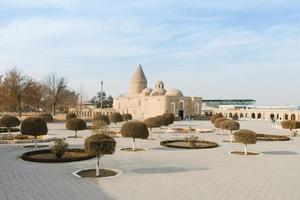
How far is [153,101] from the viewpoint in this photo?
8194cm

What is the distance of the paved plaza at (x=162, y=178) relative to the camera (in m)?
11.2

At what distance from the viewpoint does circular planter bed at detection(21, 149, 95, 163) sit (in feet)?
55.5

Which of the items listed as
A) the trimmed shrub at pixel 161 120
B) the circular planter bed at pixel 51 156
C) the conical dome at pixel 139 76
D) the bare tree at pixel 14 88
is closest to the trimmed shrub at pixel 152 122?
the trimmed shrub at pixel 161 120

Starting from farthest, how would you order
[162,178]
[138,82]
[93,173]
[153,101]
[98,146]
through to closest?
[138,82] < [153,101] < [93,173] < [98,146] < [162,178]

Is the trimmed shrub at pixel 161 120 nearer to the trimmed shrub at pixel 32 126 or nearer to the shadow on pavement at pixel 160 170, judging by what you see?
the trimmed shrub at pixel 32 126

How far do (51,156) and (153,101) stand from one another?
63914mm

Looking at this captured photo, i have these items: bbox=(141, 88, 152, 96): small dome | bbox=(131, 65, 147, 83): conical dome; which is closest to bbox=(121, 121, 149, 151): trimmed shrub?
bbox=(141, 88, 152, 96): small dome

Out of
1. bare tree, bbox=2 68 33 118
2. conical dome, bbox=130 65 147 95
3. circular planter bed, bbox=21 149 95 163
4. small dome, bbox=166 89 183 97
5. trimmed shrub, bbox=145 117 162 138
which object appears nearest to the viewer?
circular planter bed, bbox=21 149 95 163

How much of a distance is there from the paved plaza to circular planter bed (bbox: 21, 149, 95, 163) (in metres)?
0.47

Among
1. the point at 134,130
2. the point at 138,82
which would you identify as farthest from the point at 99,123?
the point at 138,82

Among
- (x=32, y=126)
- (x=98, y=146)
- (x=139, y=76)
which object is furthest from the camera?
(x=139, y=76)

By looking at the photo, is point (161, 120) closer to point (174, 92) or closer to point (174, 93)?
point (174, 93)

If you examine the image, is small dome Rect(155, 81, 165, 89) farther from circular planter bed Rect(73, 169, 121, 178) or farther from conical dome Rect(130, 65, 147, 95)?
circular planter bed Rect(73, 169, 121, 178)

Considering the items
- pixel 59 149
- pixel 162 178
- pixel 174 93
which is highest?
pixel 174 93
